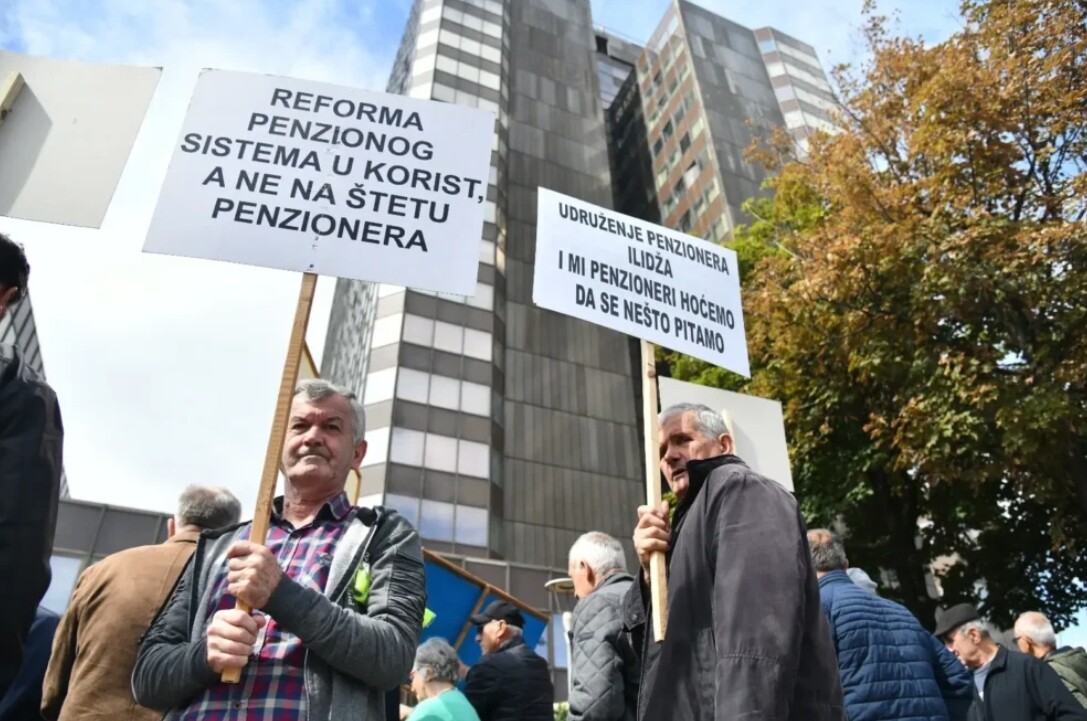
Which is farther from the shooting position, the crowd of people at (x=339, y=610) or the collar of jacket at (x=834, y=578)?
the collar of jacket at (x=834, y=578)

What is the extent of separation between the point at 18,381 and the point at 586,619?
264 centimetres

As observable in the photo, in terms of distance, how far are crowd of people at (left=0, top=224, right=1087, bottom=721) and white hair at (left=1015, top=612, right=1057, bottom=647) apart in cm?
266

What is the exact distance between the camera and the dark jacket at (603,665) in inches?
139

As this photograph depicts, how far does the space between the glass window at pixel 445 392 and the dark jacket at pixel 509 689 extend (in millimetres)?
22559

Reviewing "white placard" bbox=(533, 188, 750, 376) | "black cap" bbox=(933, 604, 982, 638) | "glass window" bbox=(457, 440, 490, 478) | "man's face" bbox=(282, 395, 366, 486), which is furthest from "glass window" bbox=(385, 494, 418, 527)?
"man's face" bbox=(282, 395, 366, 486)

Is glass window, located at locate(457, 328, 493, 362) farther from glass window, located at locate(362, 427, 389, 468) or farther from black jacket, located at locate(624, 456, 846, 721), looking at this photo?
black jacket, located at locate(624, 456, 846, 721)

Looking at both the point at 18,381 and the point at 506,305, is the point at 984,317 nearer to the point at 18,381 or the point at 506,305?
the point at 18,381

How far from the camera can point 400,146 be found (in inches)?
130

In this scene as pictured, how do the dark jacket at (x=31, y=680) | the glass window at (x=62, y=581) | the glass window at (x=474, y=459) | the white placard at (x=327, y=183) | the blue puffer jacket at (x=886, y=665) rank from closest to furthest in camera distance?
the white placard at (x=327, y=183) → the dark jacket at (x=31, y=680) → the blue puffer jacket at (x=886, y=665) → the glass window at (x=62, y=581) → the glass window at (x=474, y=459)

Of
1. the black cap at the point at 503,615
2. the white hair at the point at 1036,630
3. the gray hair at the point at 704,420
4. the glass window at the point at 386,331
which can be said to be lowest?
the black cap at the point at 503,615

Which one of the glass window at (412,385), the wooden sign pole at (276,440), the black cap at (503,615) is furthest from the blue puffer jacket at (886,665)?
the glass window at (412,385)

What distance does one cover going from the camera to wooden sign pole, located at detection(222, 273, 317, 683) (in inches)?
86.5

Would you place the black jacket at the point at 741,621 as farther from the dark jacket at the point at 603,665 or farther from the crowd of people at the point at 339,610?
the dark jacket at the point at 603,665

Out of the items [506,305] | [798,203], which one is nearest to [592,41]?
[506,305]
